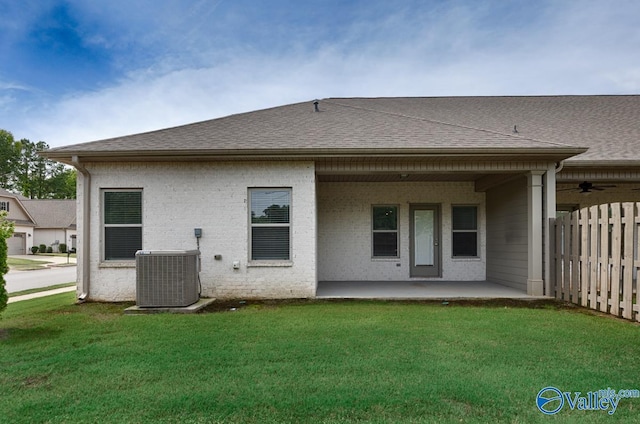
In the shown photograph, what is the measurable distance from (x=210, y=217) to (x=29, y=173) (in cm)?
5916

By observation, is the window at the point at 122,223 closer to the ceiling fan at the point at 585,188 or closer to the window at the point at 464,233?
the window at the point at 464,233

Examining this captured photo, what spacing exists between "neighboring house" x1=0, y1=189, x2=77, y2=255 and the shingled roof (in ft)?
121

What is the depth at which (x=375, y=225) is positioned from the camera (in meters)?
10.7

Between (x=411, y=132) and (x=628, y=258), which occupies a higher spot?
(x=411, y=132)

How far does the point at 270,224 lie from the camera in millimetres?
8188

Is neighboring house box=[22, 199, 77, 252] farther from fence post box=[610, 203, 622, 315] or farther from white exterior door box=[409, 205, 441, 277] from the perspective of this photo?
fence post box=[610, 203, 622, 315]

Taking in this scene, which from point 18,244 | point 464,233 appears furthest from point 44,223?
point 464,233

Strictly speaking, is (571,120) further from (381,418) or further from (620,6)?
(381,418)

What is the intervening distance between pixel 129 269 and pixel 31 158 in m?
57.7

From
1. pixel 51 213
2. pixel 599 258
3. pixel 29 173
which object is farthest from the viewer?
pixel 29 173

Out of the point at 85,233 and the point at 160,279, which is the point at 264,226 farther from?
the point at 85,233

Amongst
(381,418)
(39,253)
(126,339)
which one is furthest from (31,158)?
(381,418)

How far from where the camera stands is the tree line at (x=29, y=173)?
168 feet

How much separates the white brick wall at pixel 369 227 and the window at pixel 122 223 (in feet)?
14.7
